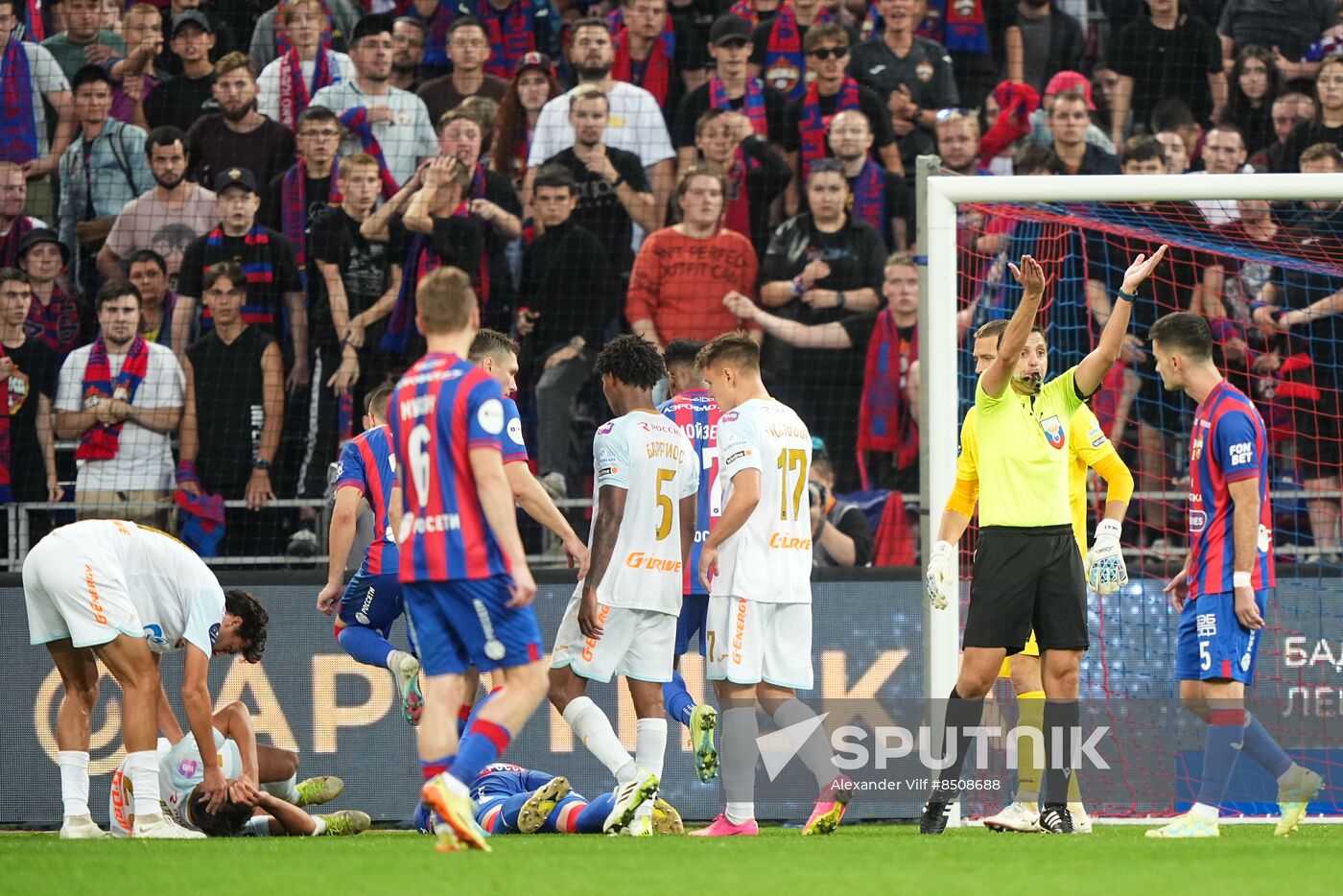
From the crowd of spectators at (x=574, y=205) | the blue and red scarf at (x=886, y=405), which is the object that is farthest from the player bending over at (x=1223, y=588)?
the blue and red scarf at (x=886, y=405)

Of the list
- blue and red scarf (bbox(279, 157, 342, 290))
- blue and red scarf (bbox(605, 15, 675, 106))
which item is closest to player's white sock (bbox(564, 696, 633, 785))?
blue and red scarf (bbox(279, 157, 342, 290))

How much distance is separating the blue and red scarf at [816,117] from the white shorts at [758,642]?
5.62 m

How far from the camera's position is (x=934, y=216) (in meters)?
8.76

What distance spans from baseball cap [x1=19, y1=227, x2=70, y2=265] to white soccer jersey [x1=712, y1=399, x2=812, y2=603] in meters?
6.44

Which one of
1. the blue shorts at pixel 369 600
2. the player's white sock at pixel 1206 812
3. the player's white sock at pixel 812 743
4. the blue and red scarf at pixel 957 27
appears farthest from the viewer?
the blue and red scarf at pixel 957 27

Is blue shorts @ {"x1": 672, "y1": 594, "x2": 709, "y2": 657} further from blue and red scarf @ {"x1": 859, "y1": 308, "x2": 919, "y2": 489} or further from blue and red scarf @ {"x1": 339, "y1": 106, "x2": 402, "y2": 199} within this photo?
blue and red scarf @ {"x1": 339, "y1": 106, "x2": 402, "y2": 199}

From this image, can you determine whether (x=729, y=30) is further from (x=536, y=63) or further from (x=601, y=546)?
(x=601, y=546)

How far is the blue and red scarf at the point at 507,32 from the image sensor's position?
45.3 ft

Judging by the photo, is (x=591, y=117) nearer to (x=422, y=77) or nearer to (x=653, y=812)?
(x=422, y=77)

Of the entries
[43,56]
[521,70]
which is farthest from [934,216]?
[43,56]

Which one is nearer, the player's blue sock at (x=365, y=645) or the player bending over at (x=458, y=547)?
the player bending over at (x=458, y=547)

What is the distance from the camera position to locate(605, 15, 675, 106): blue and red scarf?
1348cm

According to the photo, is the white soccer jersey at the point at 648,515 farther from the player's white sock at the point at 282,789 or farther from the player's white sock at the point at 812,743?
the player's white sock at the point at 282,789

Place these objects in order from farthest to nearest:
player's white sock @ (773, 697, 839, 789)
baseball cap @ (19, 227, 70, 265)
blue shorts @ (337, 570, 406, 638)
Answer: baseball cap @ (19, 227, 70, 265) < blue shorts @ (337, 570, 406, 638) < player's white sock @ (773, 697, 839, 789)
